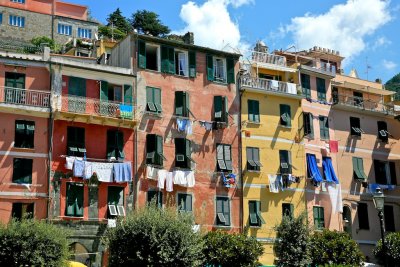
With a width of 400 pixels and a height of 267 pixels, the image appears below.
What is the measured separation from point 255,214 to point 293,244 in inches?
259

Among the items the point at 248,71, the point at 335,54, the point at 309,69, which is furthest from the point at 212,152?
the point at 335,54

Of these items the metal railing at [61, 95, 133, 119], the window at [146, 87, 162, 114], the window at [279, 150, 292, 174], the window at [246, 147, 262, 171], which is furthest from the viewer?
the window at [279, 150, 292, 174]

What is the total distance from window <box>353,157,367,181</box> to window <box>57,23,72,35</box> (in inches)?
2279

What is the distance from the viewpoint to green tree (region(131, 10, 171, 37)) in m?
115

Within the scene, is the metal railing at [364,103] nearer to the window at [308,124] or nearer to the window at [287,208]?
the window at [308,124]

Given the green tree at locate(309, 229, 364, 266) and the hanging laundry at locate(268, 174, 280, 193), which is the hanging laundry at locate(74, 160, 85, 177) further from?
the green tree at locate(309, 229, 364, 266)

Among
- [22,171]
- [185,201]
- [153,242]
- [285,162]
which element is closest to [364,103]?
[285,162]

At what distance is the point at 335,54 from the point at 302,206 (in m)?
27.5

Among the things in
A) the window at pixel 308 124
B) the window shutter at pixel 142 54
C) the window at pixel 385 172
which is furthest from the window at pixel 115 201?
the window at pixel 385 172

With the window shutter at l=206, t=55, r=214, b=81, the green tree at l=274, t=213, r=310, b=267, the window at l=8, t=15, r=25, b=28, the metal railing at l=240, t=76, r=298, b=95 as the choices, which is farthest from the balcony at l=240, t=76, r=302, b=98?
the window at l=8, t=15, r=25, b=28

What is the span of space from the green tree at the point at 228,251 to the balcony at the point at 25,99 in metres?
13.2

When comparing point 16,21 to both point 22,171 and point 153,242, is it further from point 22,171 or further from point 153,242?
point 153,242

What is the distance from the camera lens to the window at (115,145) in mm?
40875

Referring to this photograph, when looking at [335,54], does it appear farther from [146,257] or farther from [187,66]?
[146,257]
